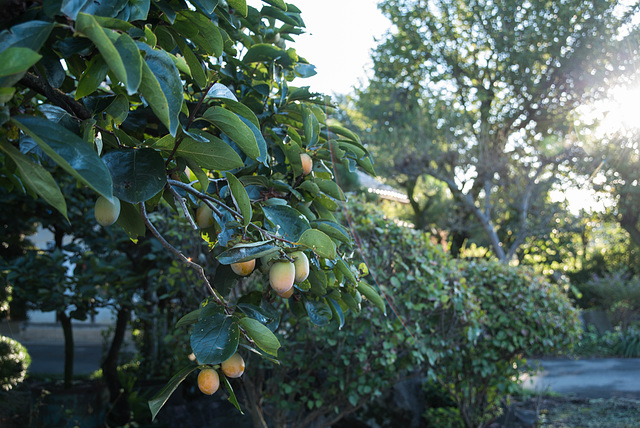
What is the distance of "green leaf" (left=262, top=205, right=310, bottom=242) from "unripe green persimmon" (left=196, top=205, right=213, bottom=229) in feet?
0.52

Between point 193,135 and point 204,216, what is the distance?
1.16 ft

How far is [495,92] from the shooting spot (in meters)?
11.6

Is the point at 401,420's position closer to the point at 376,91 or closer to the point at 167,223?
the point at 167,223

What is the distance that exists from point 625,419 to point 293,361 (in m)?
4.35

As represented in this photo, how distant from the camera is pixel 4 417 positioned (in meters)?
4.01

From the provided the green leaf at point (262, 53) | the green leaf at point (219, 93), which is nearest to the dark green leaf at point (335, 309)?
the green leaf at point (219, 93)

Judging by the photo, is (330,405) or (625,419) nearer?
(330,405)

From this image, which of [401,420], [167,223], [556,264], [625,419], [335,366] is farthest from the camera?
[556,264]

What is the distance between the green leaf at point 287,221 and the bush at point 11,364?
4456 millimetres

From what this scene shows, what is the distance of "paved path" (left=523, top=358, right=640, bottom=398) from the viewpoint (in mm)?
7302

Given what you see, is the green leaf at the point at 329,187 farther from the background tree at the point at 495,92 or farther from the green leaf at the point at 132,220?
the background tree at the point at 495,92

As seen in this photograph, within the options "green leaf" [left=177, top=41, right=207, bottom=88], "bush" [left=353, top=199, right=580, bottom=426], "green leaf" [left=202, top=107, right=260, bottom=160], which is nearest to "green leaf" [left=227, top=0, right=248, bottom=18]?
"green leaf" [left=177, top=41, right=207, bottom=88]

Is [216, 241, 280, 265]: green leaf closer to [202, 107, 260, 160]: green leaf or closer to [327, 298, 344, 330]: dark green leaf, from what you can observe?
[202, 107, 260, 160]: green leaf

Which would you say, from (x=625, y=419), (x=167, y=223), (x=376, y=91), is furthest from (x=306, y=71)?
(x=376, y=91)
